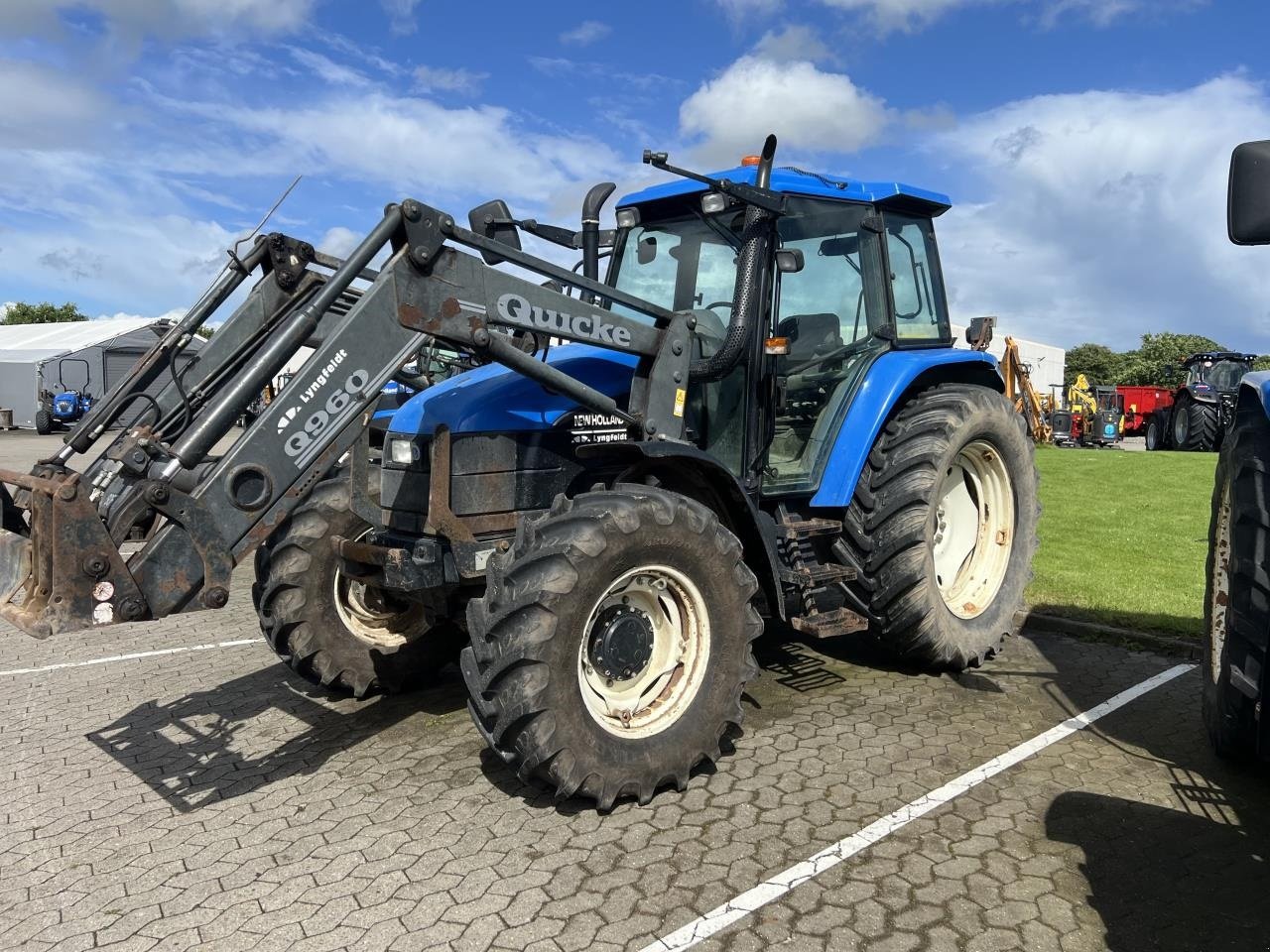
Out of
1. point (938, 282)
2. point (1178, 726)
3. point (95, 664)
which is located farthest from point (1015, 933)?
point (95, 664)

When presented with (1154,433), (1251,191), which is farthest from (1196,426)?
(1251,191)

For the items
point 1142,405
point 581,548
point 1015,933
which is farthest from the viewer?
point 1142,405

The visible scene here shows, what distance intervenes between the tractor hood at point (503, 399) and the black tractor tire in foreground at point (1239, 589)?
2.53 m

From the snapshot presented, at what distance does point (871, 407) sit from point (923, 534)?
0.70 m

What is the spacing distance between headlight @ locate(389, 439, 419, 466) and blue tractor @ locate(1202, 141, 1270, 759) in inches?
124

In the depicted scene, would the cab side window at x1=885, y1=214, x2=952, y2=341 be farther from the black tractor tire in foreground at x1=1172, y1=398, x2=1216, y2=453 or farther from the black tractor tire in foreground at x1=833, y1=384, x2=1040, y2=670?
the black tractor tire in foreground at x1=1172, y1=398, x2=1216, y2=453

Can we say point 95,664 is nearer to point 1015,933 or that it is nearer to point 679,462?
point 679,462

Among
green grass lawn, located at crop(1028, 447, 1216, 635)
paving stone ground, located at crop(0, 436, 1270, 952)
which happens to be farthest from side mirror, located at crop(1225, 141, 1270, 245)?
green grass lawn, located at crop(1028, 447, 1216, 635)

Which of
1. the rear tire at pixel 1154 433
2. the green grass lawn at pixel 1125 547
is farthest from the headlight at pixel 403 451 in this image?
the rear tire at pixel 1154 433

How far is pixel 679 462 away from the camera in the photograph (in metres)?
4.40

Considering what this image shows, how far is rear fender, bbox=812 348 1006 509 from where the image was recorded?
16.1ft

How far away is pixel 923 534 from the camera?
4.84 meters

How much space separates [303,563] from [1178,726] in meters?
4.22

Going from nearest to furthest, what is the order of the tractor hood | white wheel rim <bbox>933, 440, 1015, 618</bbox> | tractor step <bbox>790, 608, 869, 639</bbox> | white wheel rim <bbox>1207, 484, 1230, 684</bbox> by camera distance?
white wheel rim <bbox>1207, 484, 1230, 684</bbox> → the tractor hood → tractor step <bbox>790, 608, 869, 639</bbox> → white wheel rim <bbox>933, 440, 1015, 618</bbox>
